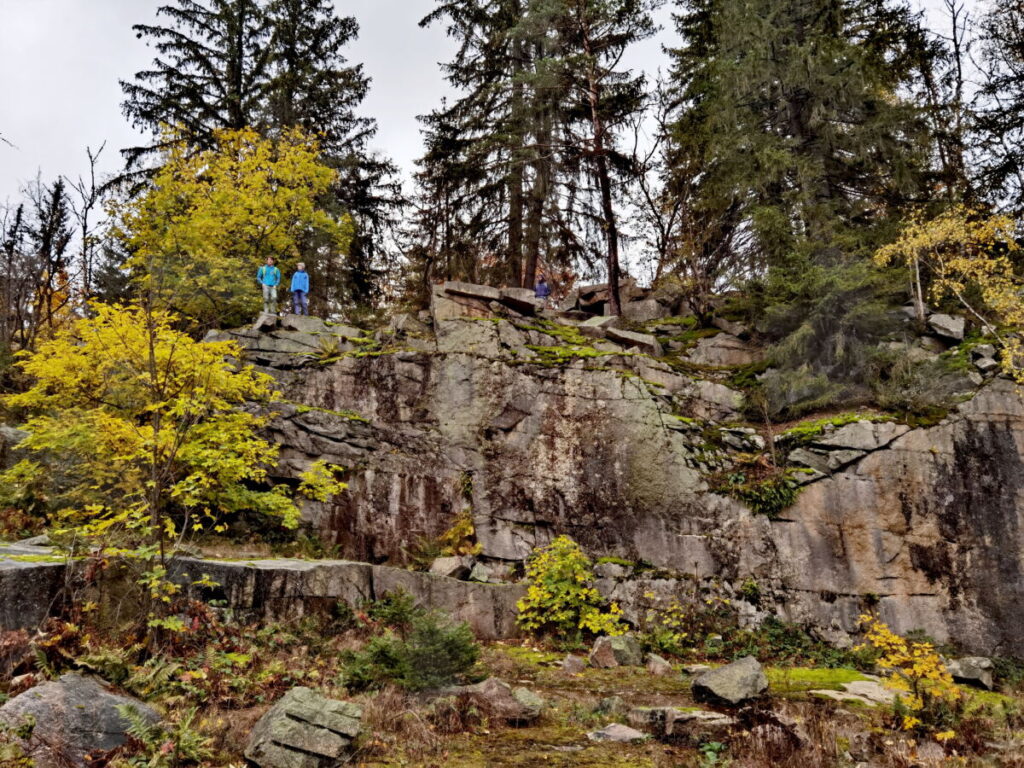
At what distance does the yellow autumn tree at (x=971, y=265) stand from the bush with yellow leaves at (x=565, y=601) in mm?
9450

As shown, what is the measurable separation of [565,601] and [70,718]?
8.81m

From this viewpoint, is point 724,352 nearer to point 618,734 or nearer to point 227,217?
point 618,734

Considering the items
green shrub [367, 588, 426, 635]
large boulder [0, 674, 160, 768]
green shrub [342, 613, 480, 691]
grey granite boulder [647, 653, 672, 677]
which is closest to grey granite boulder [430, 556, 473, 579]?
green shrub [367, 588, 426, 635]

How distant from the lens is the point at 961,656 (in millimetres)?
11445

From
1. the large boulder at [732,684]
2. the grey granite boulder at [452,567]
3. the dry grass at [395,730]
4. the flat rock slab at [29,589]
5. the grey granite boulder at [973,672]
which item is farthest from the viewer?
the grey granite boulder at [452,567]

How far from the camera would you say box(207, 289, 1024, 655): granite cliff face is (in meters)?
12.2

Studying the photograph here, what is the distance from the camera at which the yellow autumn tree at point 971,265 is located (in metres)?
13.2

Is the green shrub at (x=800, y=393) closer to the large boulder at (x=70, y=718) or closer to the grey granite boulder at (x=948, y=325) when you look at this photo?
the grey granite boulder at (x=948, y=325)

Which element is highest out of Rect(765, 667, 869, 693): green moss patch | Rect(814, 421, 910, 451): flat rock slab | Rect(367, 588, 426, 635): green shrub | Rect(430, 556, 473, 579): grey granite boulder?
Rect(814, 421, 910, 451): flat rock slab

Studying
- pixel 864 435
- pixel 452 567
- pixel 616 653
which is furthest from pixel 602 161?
pixel 616 653

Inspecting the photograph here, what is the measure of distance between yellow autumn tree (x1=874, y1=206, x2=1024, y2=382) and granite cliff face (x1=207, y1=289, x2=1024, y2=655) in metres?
1.55

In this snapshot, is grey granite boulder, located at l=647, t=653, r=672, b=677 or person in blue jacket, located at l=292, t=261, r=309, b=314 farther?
person in blue jacket, located at l=292, t=261, r=309, b=314

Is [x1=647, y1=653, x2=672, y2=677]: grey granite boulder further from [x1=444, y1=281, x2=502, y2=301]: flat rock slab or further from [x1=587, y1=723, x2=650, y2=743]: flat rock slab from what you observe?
[x1=444, y1=281, x2=502, y2=301]: flat rock slab

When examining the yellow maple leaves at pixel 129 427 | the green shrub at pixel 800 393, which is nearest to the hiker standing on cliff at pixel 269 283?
the yellow maple leaves at pixel 129 427
